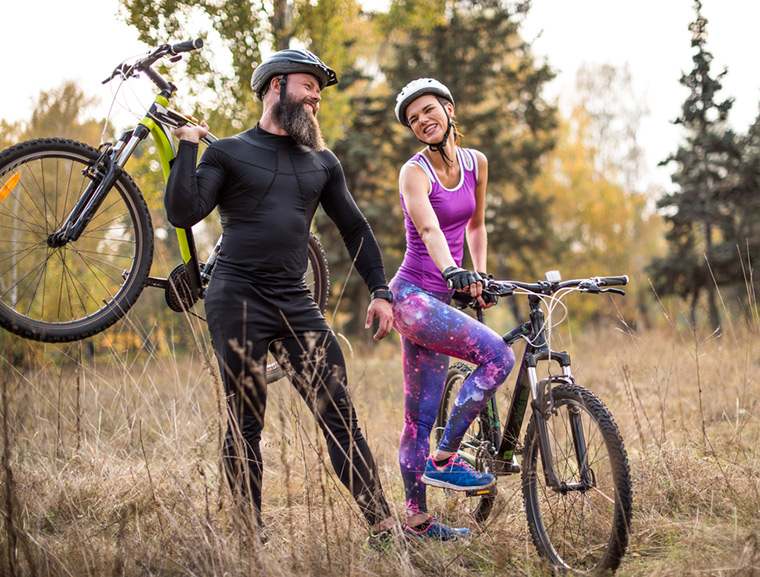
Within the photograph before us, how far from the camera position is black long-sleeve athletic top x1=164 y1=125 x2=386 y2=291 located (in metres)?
2.77

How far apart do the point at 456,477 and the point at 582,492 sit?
0.59 m

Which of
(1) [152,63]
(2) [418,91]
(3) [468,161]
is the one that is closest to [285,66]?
(2) [418,91]

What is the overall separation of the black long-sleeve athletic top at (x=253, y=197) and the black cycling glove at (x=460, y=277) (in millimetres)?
716

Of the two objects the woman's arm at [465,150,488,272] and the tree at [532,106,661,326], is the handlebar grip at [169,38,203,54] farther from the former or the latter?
the tree at [532,106,661,326]

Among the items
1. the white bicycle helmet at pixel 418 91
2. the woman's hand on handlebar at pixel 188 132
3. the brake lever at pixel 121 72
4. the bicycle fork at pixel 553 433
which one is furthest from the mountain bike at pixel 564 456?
the brake lever at pixel 121 72

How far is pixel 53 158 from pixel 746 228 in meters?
13.1

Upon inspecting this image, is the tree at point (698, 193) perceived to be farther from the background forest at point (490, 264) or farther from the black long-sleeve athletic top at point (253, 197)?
the black long-sleeve athletic top at point (253, 197)

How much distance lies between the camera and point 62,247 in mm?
3105

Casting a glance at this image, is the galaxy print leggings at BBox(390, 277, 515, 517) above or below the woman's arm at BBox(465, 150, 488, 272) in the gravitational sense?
below

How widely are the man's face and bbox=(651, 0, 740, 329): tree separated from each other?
11.2m

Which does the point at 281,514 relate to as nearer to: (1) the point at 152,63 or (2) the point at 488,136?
(1) the point at 152,63

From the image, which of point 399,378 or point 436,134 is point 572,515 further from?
point 399,378

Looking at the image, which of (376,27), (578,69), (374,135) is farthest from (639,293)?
(376,27)

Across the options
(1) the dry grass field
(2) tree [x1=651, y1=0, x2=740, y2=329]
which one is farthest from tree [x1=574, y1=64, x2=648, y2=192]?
(1) the dry grass field
